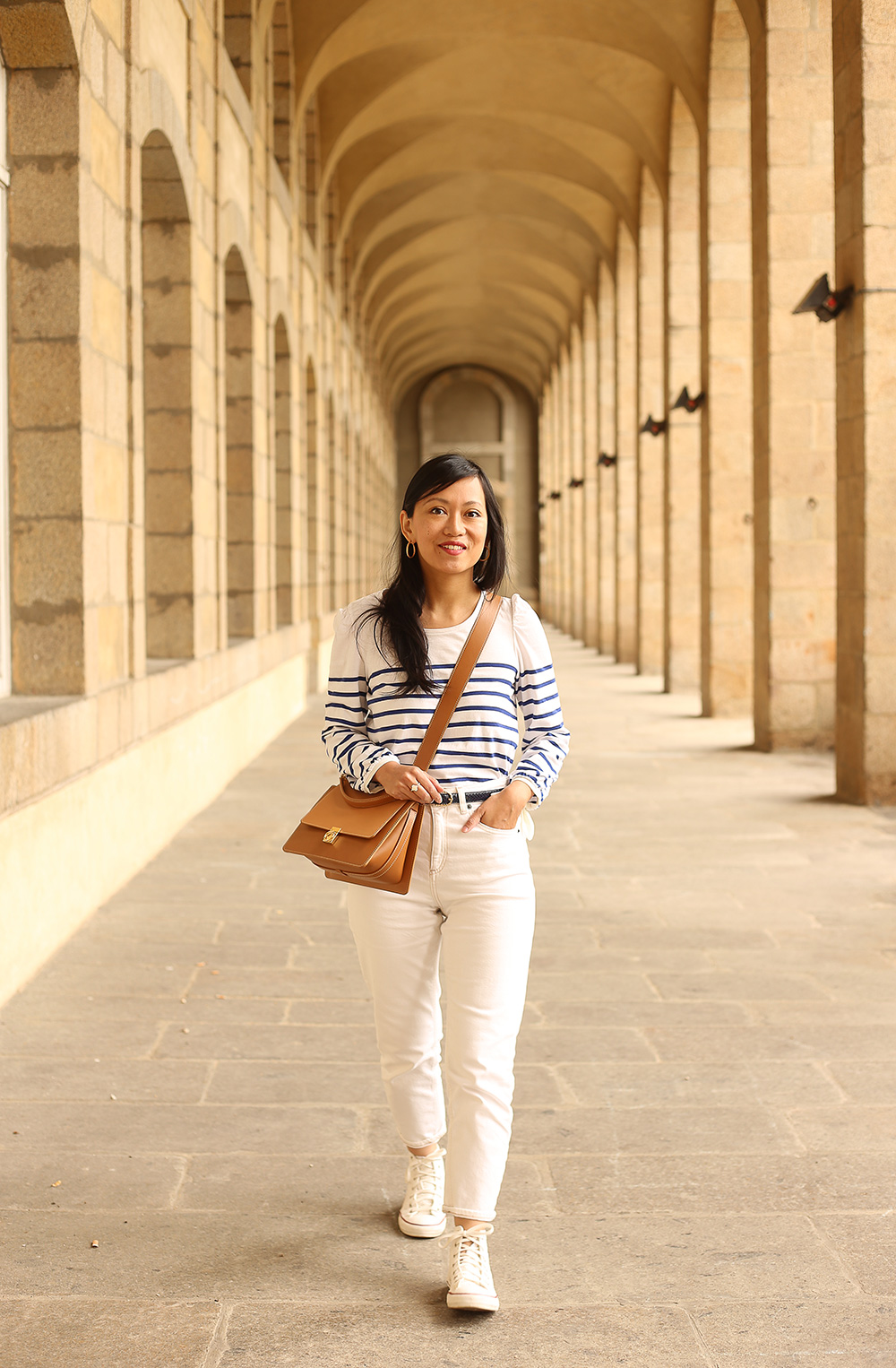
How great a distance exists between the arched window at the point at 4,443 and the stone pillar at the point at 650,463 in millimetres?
12891

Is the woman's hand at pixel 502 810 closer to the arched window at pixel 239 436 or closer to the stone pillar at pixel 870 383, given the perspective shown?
the stone pillar at pixel 870 383

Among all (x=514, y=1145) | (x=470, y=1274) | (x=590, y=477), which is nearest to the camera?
(x=470, y=1274)

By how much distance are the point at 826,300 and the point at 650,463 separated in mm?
9760

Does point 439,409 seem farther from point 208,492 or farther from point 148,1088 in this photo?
point 148,1088

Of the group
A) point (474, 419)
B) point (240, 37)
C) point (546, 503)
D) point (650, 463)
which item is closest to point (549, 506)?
point (546, 503)

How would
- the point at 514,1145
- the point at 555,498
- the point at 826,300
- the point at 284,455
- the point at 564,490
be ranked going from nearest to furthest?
the point at 514,1145 < the point at 826,300 < the point at 284,455 < the point at 564,490 < the point at 555,498

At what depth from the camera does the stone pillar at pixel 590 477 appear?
24594 mm

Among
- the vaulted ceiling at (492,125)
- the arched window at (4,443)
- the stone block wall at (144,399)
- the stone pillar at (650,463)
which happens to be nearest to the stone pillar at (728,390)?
the vaulted ceiling at (492,125)

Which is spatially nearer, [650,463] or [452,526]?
[452,526]

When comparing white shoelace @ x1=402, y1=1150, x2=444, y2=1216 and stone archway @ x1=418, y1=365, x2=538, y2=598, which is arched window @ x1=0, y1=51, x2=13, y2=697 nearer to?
white shoelace @ x1=402, y1=1150, x2=444, y2=1216

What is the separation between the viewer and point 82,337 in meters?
5.50

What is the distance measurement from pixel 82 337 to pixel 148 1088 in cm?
319

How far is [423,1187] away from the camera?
9.20ft

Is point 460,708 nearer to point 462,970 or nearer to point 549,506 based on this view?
point 462,970
